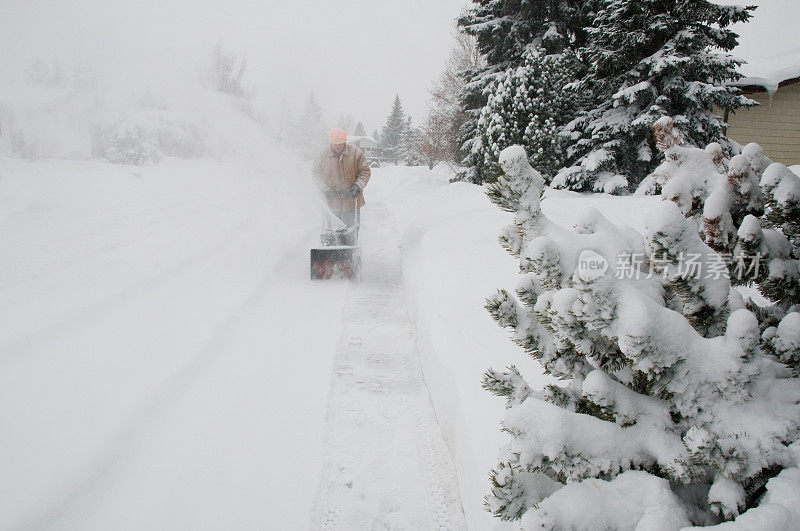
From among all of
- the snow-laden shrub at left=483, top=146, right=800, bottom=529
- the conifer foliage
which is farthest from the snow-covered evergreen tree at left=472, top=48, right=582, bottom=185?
the snow-laden shrub at left=483, top=146, right=800, bottom=529

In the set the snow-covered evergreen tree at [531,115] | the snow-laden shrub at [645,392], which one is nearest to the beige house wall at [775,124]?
the snow-covered evergreen tree at [531,115]

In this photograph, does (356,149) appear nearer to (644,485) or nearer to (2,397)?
(2,397)

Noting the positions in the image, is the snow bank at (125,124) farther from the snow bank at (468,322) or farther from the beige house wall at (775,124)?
the beige house wall at (775,124)

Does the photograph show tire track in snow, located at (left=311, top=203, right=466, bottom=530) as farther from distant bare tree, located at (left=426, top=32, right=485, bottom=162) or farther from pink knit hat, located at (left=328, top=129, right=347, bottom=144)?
distant bare tree, located at (left=426, top=32, right=485, bottom=162)

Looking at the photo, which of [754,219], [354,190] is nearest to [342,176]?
[354,190]

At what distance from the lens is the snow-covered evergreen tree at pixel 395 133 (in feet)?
205

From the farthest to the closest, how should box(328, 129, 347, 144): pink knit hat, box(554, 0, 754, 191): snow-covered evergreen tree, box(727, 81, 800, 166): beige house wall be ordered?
box(727, 81, 800, 166): beige house wall → box(554, 0, 754, 191): snow-covered evergreen tree → box(328, 129, 347, 144): pink knit hat

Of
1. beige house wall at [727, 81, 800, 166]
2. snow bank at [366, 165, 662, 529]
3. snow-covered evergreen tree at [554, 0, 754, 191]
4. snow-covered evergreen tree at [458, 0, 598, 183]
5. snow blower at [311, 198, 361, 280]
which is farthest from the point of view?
snow-covered evergreen tree at [458, 0, 598, 183]

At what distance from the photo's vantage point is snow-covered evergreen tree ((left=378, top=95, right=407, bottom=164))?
62344 millimetres

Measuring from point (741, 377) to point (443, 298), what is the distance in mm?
3494

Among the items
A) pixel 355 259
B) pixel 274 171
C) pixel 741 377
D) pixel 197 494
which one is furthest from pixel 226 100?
pixel 741 377

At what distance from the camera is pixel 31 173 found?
11.5 m

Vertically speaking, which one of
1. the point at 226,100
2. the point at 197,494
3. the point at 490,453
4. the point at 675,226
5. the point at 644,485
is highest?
the point at 226,100

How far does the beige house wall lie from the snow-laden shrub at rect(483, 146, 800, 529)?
50.4 feet
